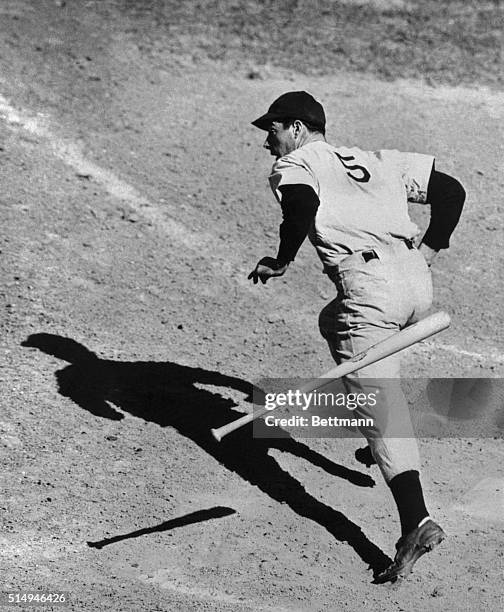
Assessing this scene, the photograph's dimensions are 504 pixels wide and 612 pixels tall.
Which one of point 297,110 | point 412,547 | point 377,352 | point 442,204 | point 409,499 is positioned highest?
point 297,110

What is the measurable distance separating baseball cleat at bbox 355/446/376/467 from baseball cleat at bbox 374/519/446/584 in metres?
1.15

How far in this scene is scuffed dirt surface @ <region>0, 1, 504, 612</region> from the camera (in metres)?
5.48

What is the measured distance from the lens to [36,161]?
962cm

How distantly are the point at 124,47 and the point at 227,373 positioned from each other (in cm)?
550

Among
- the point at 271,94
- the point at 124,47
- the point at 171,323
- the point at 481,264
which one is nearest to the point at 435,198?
the point at 171,323

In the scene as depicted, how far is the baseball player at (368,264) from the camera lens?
5289mm

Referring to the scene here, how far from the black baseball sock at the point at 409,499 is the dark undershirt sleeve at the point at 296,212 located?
122cm

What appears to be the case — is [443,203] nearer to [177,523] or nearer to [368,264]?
[368,264]

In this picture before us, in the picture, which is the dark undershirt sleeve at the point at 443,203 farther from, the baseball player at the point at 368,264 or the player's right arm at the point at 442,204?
the baseball player at the point at 368,264

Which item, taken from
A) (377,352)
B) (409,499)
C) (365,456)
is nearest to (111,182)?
(365,456)

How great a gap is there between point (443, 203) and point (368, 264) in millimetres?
707

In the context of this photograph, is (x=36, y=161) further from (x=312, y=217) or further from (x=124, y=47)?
(x=312, y=217)

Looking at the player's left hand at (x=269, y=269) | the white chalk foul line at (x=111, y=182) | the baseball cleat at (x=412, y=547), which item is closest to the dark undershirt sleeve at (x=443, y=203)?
the player's left hand at (x=269, y=269)

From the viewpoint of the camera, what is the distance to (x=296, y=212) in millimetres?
5266
